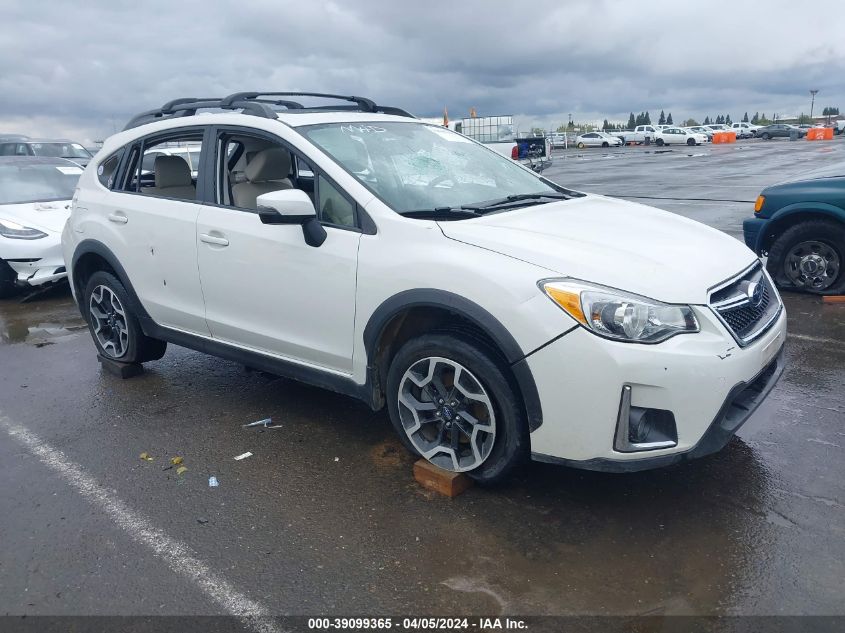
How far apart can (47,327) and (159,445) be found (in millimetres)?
3850

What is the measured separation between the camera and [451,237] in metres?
3.37

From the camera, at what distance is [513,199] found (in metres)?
4.11

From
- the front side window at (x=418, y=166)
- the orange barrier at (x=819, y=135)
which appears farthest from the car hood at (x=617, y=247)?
the orange barrier at (x=819, y=135)

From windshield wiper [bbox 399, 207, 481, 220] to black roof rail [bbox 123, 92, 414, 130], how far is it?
1342mm

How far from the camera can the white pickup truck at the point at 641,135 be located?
6034 cm

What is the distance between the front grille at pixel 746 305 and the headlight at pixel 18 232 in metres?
7.72

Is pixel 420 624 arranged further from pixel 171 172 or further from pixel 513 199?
pixel 171 172

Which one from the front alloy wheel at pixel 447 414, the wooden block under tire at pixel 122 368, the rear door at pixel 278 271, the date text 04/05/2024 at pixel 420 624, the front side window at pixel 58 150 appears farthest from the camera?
the front side window at pixel 58 150

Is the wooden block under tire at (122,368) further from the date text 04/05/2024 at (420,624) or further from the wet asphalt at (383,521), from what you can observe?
the date text 04/05/2024 at (420,624)

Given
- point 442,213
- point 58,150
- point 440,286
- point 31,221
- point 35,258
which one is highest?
point 58,150

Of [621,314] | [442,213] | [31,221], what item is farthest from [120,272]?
[31,221]

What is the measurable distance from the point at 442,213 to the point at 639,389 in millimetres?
1358

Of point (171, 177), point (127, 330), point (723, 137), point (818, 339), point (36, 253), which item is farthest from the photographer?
point (723, 137)

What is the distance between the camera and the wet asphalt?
283cm
